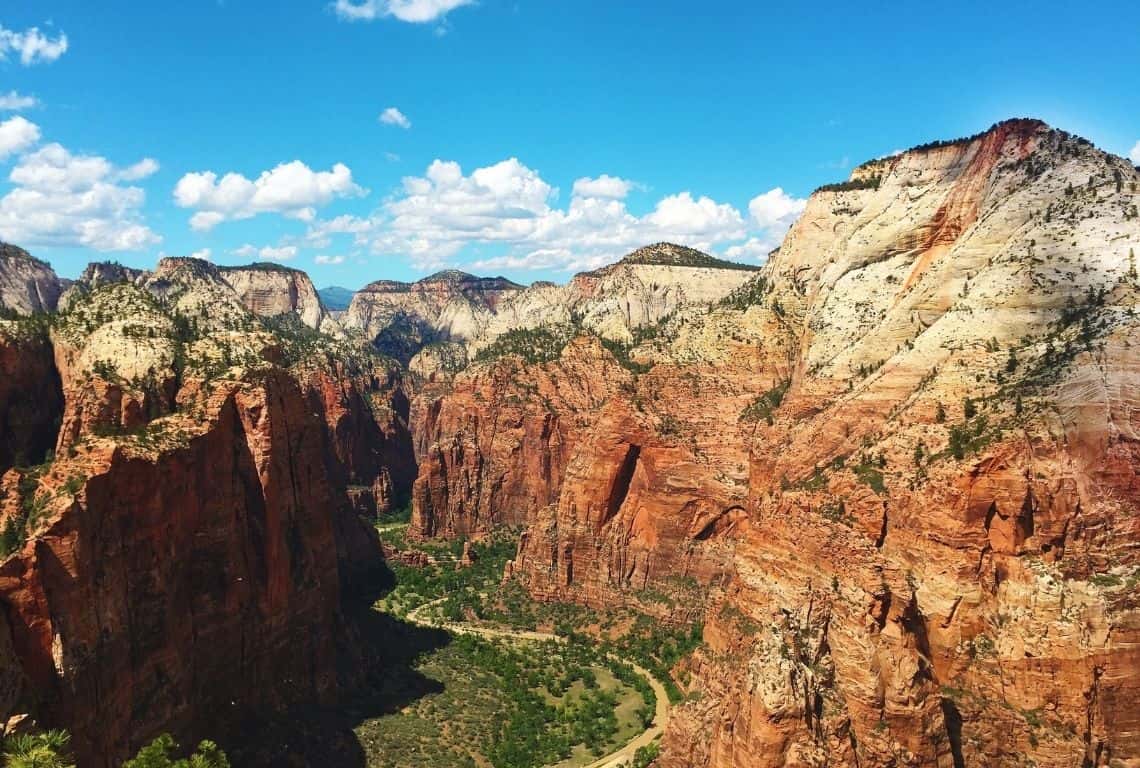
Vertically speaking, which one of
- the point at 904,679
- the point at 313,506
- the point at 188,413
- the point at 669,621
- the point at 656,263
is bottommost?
the point at 669,621

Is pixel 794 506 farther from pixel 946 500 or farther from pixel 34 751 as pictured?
pixel 34 751

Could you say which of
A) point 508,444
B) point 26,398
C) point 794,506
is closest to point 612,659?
point 794,506

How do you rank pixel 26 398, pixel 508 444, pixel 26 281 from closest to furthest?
pixel 26 398
pixel 508 444
pixel 26 281

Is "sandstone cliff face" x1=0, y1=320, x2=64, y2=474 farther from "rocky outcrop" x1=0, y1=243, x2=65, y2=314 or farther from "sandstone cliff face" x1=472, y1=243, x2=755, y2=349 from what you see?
"sandstone cliff face" x1=472, y1=243, x2=755, y2=349

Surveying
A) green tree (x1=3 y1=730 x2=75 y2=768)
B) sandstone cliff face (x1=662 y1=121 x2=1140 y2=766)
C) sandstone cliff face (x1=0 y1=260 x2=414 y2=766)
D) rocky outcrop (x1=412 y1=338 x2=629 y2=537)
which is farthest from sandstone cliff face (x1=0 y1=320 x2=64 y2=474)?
rocky outcrop (x1=412 y1=338 x2=629 y2=537)

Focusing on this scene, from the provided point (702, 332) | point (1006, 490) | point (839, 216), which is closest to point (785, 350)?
point (702, 332)

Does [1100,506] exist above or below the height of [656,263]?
below

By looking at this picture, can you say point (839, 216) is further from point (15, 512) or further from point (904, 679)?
point (15, 512)
